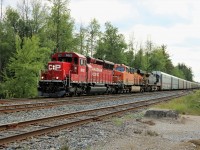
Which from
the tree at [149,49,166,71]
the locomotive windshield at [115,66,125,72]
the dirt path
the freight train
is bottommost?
the dirt path

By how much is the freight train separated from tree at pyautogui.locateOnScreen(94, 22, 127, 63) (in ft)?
110

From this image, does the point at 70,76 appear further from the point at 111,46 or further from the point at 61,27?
the point at 111,46

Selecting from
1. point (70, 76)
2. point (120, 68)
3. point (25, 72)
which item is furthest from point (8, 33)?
point (70, 76)

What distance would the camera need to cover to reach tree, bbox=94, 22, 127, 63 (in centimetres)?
7506

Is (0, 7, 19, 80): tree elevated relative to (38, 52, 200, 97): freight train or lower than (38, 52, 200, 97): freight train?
elevated

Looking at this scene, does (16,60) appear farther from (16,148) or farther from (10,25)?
(10,25)

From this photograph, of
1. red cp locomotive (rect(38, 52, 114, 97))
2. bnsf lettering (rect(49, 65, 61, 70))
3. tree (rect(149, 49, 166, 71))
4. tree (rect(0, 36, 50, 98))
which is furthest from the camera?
tree (rect(149, 49, 166, 71))

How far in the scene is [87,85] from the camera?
2841 centimetres

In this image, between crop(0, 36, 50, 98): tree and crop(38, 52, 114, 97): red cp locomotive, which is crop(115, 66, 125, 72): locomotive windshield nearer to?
crop(38, 52, 114, 97): red cp locomotive

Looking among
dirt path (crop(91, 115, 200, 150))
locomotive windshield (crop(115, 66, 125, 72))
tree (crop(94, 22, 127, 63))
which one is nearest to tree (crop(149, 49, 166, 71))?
tree (crop(94, 22, 127, 63))

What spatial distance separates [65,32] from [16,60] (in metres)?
21.4

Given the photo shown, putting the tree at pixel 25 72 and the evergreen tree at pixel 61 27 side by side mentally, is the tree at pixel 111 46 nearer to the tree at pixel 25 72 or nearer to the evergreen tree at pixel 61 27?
the evergreen tree at pixel 61 27

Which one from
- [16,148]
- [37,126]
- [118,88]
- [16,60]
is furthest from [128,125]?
[118,88]

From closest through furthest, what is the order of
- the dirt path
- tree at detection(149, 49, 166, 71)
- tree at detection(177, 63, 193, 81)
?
the dirt path, tree at detection(149, 49, 166, 71), tree at detection(177, 63, 193, 81)
